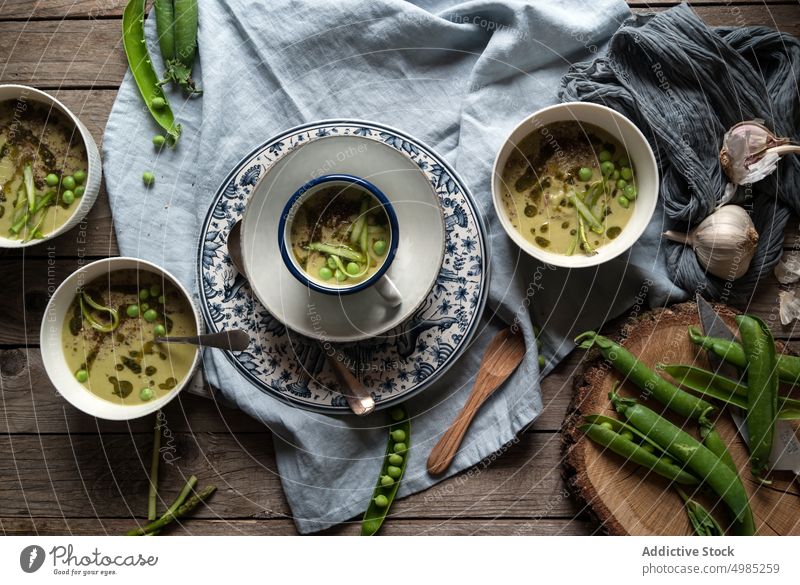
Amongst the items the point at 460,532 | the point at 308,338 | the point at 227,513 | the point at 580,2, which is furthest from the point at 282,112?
the point at 460,532

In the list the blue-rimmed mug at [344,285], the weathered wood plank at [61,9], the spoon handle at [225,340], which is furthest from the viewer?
the weathered wood plank at [61,9]

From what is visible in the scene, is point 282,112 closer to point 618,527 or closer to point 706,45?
point 706,45

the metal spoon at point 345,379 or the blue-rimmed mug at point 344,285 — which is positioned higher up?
the blue-rimmed mug at point 344,285

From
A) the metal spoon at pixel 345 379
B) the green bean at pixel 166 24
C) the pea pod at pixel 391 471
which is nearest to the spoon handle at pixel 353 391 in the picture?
the metal spoon at pixel 345 379

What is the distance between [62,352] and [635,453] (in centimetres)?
152

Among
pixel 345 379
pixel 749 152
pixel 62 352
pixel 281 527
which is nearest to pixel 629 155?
pixel 749 152

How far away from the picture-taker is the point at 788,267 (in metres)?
1.79

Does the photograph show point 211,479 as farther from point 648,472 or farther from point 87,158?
point 648,472

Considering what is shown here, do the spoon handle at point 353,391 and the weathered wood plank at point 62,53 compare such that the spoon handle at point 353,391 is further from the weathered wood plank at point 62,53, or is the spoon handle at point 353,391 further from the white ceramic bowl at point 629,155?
the weathered wood plank at point 62,53

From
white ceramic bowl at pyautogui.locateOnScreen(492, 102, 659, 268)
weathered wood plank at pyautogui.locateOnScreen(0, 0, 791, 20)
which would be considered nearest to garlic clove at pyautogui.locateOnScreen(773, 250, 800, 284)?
white ceramic bowl at pyautogui.locateOnScreen(492, 102, 659, 268)

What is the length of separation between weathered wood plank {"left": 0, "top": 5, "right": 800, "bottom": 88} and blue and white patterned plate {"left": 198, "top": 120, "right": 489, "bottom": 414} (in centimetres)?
57

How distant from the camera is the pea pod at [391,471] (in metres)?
1.75

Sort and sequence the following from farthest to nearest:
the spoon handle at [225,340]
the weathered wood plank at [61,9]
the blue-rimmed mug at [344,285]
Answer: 1. the weathered wood plank at [61,9]
2. the spoon handle at [225,340]
3. the blue-rimmed mug at [344,285]

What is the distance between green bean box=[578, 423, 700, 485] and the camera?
5.45 feet
